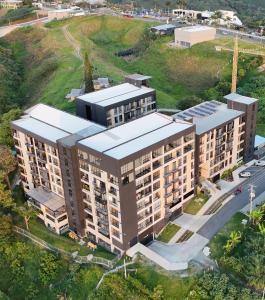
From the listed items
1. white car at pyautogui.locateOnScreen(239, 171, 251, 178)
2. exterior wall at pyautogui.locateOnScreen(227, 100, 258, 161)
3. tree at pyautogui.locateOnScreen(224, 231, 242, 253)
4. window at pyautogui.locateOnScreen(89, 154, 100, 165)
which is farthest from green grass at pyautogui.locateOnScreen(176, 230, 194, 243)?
exterior wall at pyautogui.locateOnScreen(227, 100, 258, 161)

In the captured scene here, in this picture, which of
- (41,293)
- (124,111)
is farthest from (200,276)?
(124,111)

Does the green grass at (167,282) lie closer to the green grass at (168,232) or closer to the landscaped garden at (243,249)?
the landscaped garden at (243,249)

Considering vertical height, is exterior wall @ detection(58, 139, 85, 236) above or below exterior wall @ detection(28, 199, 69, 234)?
above

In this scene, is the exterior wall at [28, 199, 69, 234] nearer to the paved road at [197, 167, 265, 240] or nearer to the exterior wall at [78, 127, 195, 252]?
the exterior wall at [78, 127, 195, 252]

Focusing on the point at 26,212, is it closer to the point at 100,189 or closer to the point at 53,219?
the point at 53,219

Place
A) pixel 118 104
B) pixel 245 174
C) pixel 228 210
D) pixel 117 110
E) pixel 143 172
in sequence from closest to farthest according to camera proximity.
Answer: pixel 143 172 < pixel 228 210 < pixel 245 174 < pixel 118 104 < pixel 117 110

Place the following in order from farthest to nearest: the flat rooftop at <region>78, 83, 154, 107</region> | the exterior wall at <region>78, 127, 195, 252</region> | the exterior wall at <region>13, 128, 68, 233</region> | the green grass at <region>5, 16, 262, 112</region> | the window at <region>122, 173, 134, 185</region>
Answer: the green grass at <region>5, 16, 262, 112</region> < the flat rooftop at <region>78, 83, 154, 107</region> < the exterior wall at <region>13, 128, 68, 233</region> < the exterior wall at <region>78, 127, 195, 252</region> < the window at <region>122, 173, 134, 185</region>

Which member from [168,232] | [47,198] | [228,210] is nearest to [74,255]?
[47,198]
